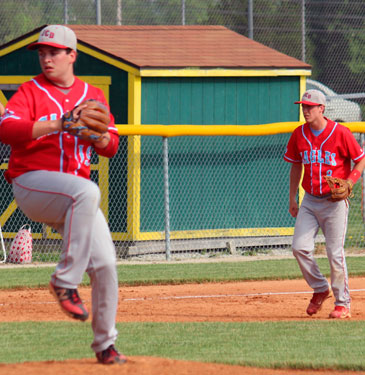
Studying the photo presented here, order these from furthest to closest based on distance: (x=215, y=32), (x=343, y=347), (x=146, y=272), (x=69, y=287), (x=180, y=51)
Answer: (x=215, y=32) < (x=180, y=51) < (x=146, y=272) < (x=343, y=347) < (x=69, y=287)

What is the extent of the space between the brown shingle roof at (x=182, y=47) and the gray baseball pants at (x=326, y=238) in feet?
17.4

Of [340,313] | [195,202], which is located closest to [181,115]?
[195,202]

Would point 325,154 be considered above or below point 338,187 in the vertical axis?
above

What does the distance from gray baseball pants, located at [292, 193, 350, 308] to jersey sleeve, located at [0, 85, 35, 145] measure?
141 inches

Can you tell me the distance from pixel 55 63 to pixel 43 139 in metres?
0.44

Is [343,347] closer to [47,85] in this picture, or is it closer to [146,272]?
[47,85]

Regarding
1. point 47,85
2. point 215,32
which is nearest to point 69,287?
point 47,85

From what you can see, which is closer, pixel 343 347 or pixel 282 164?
pixel 343 347

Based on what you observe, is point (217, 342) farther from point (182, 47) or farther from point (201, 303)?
point (182, 47)

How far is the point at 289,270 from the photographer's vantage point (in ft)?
38.6

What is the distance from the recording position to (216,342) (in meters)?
6.99

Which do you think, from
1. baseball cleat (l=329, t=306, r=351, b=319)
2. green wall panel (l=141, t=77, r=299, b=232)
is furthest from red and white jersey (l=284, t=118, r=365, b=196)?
green wall panel (l=141, t=77, r=299, b=232)

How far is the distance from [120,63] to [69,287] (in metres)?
8.27

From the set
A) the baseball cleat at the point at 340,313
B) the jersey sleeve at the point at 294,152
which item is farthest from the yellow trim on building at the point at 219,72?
the baseball cleat at the point at 340,313
